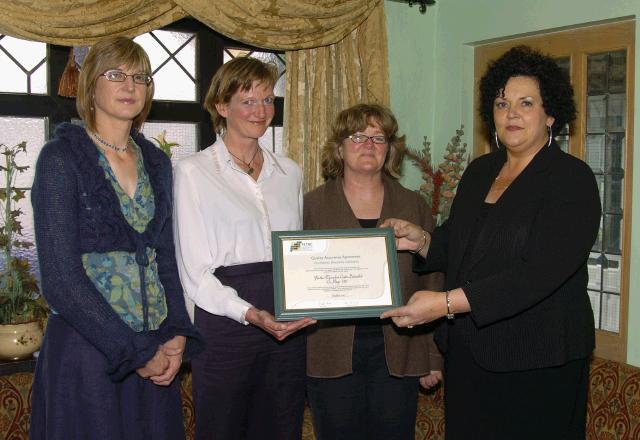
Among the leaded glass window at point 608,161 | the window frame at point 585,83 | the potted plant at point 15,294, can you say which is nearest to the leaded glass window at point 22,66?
the potted plant at point 15,294

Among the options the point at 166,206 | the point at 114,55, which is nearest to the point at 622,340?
the point at 166,206

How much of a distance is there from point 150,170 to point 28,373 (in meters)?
1.19

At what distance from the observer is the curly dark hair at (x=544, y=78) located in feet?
7.91

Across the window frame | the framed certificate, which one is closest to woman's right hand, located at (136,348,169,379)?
the framed certificate

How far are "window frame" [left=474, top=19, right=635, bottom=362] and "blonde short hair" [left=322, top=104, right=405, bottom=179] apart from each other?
132 centimetres

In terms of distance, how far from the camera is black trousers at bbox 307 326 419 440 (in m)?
2.89

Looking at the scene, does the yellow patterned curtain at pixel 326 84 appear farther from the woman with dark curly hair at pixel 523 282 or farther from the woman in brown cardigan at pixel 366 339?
the woman with dark curly hair at pixel 523 282

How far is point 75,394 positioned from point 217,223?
2.33 feet

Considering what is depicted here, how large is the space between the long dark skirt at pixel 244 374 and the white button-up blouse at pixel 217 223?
0.21 ft

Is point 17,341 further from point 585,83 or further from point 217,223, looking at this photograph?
point 585,83

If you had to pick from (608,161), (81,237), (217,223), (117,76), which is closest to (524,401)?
(217,223)

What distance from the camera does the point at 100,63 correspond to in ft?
7.23

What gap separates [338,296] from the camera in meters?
2.57

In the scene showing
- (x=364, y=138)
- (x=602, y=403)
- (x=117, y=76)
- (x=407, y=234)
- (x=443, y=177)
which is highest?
(x=117, y=76)
